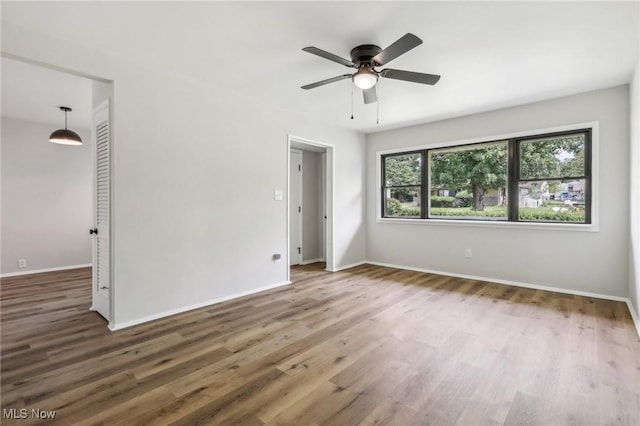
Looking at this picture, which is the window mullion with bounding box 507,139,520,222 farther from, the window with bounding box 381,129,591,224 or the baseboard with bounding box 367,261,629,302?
the baseboard with bounding box 367,261,629,302

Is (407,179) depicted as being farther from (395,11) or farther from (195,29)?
(195,29)

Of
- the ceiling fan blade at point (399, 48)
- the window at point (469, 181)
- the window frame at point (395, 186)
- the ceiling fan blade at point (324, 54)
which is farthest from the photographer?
the window frame at point (395, 186)

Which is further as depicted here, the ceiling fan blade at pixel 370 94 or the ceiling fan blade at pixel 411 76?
the ceiling fan blade at pixel 370 94

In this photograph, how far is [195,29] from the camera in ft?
7.74

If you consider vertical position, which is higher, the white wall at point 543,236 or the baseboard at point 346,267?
the white wall at point 543,236

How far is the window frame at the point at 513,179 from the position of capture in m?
3.64

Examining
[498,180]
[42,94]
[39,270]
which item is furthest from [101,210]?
[498,180]

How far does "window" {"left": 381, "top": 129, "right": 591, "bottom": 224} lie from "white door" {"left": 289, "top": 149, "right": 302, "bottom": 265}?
1.62 metres

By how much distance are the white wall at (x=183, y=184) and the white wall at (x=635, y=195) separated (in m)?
3.70

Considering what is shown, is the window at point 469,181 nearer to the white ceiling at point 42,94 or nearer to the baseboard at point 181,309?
the baseboard at point 181,309

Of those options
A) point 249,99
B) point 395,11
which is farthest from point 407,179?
point 395,11

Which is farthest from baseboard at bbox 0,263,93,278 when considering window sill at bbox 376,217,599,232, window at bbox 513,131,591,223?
window at bbox 513,131,591,223

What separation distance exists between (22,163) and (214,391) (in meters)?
5.51

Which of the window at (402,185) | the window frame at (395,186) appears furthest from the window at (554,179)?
the window at (402,185)
